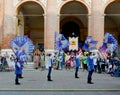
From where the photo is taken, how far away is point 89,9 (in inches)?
1650

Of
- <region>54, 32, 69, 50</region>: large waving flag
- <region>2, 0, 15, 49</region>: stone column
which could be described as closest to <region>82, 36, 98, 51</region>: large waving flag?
<region>54, 32, 69, 50</region>: large waving flag

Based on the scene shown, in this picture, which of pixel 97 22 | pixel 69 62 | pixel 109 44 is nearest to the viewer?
pixel 109 44

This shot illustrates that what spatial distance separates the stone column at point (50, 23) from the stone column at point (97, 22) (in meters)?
3.71

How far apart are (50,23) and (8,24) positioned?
4.15m

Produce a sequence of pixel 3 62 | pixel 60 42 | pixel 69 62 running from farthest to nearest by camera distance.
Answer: pixel 60 42 → pixel 69 62 → pixel 3 62

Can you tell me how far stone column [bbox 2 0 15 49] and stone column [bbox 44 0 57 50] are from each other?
3.39 m

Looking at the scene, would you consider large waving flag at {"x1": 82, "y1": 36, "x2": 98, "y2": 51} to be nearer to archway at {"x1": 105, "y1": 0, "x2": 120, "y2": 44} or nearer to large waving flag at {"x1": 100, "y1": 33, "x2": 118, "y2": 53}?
large waving flag at {"x1": 100, "y1": 33, "x2": 118, "y2": 53}

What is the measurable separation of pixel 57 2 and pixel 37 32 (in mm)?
10014

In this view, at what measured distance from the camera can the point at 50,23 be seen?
41.3 m

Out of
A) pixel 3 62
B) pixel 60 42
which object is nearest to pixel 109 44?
pixel 60 42

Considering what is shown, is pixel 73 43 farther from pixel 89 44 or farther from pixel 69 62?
pixel 89 44

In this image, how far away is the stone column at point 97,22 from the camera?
41.1 m

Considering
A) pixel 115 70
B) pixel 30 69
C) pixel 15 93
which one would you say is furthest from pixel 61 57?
pixel 15 93

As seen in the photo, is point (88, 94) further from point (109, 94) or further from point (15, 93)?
point (15, 93)
